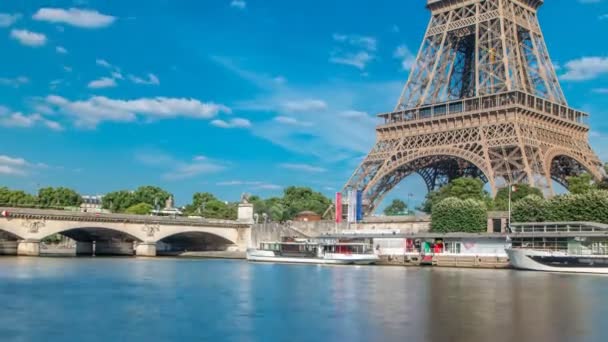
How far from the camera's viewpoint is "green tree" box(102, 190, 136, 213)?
11306cm

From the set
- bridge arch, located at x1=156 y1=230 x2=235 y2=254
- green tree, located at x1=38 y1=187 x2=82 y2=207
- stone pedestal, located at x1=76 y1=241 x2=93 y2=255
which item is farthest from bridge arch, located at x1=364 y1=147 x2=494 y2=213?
green tree, located at x1=38 y1=187 x2=82 y2=207

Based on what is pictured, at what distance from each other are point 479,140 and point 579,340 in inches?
1931

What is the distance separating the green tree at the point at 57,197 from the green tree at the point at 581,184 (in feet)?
236

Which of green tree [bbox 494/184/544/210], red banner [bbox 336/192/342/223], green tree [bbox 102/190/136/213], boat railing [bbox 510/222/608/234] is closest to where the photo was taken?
boat railing [bbox 510/222/608/234]

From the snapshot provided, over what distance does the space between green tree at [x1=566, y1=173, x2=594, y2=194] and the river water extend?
26.1 m

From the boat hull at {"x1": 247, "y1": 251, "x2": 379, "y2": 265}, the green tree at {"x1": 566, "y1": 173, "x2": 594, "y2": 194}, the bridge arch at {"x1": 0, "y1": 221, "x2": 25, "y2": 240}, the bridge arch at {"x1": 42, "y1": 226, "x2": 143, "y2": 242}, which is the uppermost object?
the green tree at {"x1": 566, "y1": 173, "x2": 594, "y2": 194}

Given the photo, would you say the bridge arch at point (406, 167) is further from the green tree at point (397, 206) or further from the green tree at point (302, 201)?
the green tree at point (397, 206)

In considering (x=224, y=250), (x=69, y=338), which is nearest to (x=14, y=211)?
(x=224, y=250)

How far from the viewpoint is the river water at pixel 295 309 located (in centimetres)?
2100

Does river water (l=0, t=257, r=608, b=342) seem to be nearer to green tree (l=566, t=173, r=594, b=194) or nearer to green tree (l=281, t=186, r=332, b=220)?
green tree (l=566, t=173, r=594, b=194)

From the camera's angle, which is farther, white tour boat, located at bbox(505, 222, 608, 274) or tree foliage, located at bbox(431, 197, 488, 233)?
tree foliage, located at bbox(431, 197, 488, 233)

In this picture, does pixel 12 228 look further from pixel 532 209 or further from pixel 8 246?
pixel 532 209

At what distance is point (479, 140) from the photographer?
67.8m

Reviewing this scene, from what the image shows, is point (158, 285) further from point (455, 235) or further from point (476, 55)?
point (476, 55)
